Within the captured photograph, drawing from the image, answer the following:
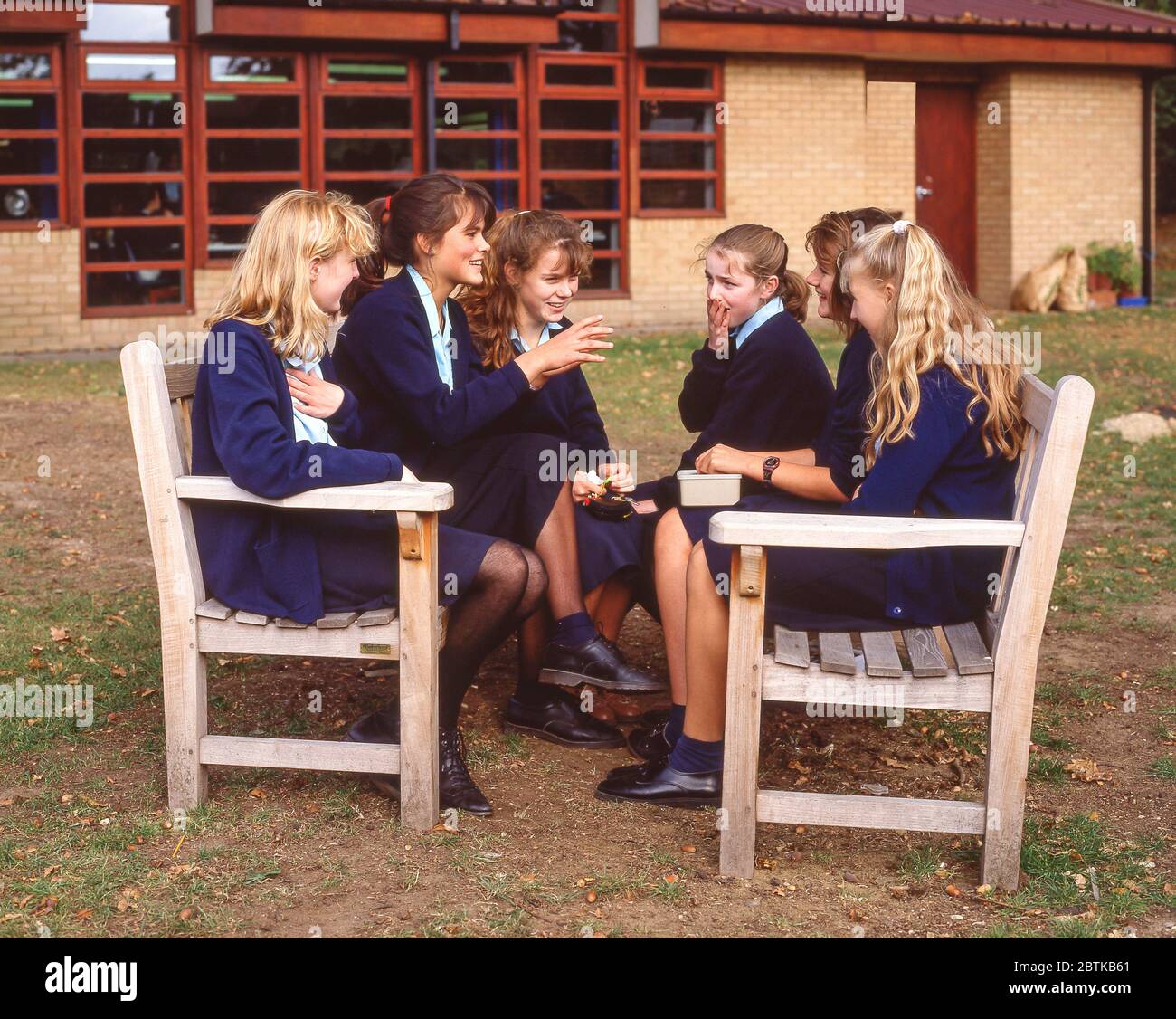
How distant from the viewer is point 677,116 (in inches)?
664

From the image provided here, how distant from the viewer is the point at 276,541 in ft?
12.0

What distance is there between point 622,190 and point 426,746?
1368cm

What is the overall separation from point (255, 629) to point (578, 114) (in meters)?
13.7

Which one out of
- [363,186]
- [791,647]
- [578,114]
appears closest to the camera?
[791,647]

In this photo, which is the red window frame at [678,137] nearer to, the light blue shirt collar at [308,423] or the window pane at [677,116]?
the window pane at [677,116]

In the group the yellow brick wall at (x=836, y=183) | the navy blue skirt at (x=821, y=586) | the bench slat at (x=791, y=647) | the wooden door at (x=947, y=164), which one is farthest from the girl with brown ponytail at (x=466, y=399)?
the wooden door at (x=947, y=164)

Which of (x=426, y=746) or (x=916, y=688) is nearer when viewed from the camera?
(x=916, y=688)

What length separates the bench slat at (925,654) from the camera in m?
3.30

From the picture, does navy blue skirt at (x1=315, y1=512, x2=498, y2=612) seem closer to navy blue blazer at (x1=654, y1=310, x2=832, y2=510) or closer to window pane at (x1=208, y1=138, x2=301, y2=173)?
navy blue blazer at (x1=654, y1=310, x2=832, y2=510)

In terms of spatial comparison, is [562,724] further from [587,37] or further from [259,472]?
[587,37]

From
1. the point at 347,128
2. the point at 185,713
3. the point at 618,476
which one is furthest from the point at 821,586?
the point at 347,128

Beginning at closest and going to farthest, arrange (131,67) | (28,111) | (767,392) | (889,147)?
(767,392) < (28,111) < (131,67) < (889,147)

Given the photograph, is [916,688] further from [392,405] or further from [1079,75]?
[1079,75]
